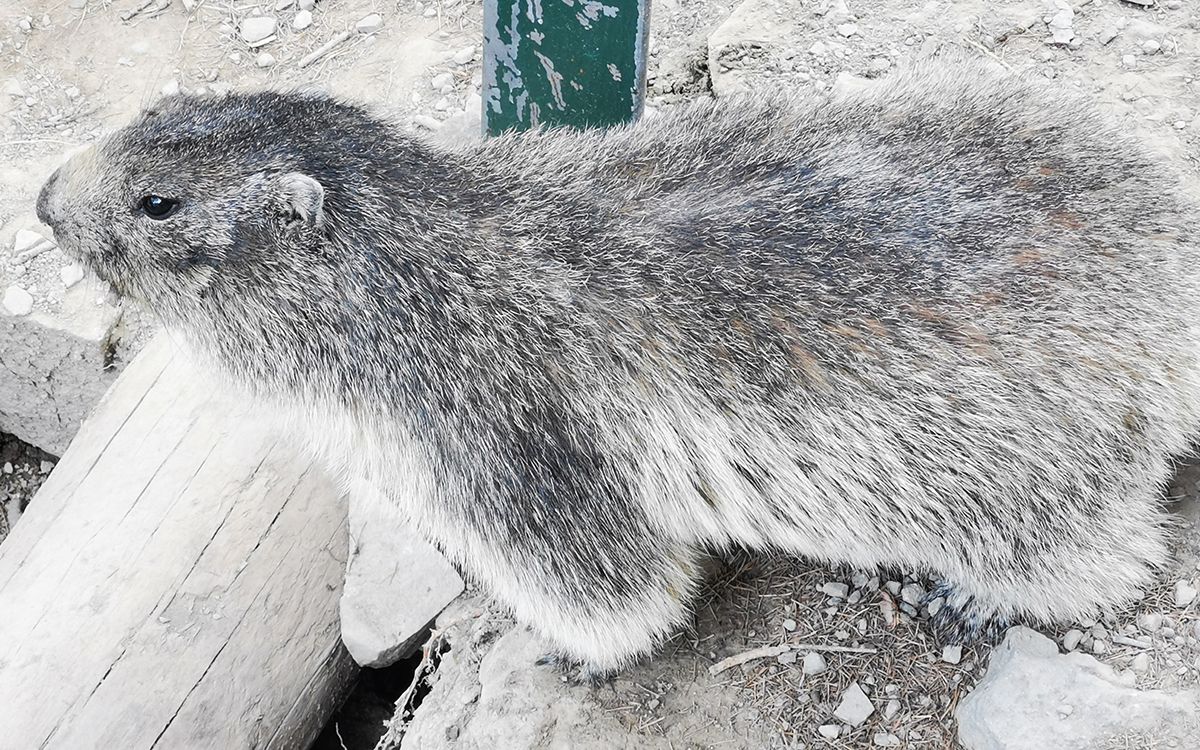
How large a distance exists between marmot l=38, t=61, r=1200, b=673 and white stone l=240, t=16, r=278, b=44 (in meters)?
3.46

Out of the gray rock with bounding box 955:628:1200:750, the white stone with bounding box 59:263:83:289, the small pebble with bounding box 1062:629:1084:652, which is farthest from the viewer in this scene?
the white stone with bounding box 59:263:83:289

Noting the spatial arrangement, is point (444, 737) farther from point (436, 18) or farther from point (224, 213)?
point (436, 18)

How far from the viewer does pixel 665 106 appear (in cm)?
548

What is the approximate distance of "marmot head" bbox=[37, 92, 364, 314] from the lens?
10.7 feet

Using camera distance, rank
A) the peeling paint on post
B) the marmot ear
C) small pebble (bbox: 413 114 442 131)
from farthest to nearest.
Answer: small pebble (bbox: 413 114 442 131) < the peeling paint on post < the marmot ear

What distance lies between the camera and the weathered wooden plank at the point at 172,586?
379 centimetres

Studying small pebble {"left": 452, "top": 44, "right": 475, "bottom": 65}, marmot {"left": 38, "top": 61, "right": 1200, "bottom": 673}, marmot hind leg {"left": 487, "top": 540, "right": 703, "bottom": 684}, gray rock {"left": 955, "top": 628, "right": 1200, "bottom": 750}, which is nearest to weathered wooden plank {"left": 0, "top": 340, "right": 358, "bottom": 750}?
marmot {"left": 38, "top": 61, "right": 1200, "bottom": 673}

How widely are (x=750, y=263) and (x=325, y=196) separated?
1301 millimetres

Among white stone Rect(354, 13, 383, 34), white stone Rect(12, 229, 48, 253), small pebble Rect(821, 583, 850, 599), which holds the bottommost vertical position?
small pebble Rect(821, 583, 850, 599)

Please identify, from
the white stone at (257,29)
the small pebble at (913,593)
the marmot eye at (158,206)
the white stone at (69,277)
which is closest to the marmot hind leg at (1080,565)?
the small pebble at (913,593)

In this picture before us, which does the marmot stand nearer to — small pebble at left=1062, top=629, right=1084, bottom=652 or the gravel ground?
small pebble at left=1062, top=629, right=1084, bottom=652

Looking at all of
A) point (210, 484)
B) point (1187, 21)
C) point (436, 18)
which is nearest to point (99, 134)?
point (436, 18)

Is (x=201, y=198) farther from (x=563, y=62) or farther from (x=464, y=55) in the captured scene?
(x=464, y=55)

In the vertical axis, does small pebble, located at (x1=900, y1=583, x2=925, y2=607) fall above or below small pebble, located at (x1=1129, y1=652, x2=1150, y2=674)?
below
